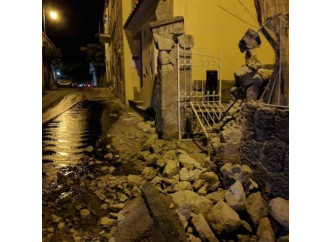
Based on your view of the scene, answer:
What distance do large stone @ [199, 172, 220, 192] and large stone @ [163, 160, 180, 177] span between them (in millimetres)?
482

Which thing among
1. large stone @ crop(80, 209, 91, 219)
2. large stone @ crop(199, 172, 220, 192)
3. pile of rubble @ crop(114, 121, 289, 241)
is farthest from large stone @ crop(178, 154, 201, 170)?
large stone @ crop(80, 209, 91, 219)

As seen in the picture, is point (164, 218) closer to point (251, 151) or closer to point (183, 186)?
point (183, 186)

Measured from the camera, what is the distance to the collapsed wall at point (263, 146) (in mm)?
2904

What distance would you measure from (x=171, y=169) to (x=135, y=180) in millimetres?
617

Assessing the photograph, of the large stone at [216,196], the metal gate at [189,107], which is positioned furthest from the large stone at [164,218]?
the metal gate at [189,107]

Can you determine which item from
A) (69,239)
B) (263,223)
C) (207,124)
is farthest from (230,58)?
(69,239)

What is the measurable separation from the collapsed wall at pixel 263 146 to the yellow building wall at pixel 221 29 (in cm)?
416

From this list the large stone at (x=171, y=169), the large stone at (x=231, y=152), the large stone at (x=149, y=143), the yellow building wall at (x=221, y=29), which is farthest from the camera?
the yellow building wall at (x=221, y=29)

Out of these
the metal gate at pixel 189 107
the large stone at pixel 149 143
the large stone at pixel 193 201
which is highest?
the metal gate at pixel 189 107

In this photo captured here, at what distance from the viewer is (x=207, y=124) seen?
565cm

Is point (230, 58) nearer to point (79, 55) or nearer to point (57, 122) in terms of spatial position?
point (57, 122)

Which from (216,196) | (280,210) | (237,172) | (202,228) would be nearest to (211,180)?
(216,196)

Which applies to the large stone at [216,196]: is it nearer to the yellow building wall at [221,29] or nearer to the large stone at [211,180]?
the large stone at [211,180]

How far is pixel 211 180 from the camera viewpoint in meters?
3.63
